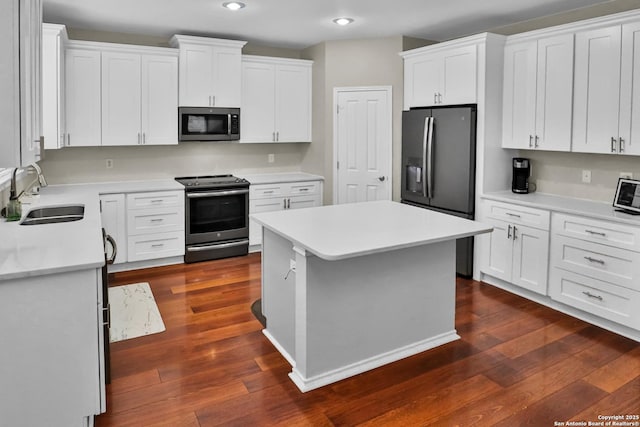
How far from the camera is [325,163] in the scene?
5812 mm

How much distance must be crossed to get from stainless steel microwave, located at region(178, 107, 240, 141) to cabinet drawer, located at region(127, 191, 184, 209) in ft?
2.21

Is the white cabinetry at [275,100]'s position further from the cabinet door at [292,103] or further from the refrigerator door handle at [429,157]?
the refrigerator door handle at [429,157]

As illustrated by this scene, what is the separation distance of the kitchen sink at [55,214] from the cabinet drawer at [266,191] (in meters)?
2.10

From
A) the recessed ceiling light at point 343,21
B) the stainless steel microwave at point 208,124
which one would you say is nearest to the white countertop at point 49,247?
the stainless steel microwave at point 208,124

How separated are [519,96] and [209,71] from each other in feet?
10.6

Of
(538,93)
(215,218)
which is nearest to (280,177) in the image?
(215,218)

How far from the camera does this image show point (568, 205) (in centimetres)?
385

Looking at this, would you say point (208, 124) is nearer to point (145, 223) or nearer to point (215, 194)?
point (215, 194)

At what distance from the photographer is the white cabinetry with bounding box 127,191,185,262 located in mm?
4832

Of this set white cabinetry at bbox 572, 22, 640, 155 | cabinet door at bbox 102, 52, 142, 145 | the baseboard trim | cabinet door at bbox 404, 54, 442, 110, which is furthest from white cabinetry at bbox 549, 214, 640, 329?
cabinet door at bbox 102, 52, 142, 145

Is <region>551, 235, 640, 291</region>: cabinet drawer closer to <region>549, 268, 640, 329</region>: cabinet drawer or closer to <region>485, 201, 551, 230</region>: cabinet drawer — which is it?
<region>549, 268, 640, 329</region>: cabinet drawer

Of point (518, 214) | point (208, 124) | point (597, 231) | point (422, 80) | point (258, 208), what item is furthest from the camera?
point (258, 208)

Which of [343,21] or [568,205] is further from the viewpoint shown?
[343,21]

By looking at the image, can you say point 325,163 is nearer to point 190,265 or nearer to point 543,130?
point 190,265
